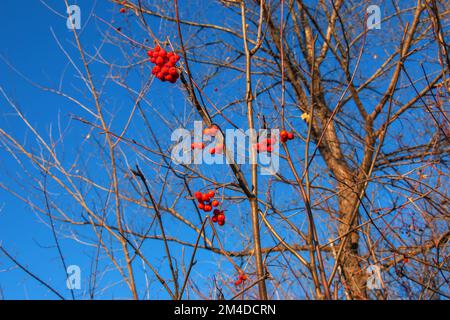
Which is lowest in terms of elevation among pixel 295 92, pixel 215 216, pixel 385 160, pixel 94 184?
pixel 215 216

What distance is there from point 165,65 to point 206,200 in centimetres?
65

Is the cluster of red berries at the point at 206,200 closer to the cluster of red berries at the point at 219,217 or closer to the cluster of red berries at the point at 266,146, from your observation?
the cluster of red berries at the point at 219,217

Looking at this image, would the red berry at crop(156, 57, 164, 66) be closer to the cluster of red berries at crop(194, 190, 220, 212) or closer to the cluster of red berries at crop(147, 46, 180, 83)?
the cluster of red berries at crop(147, 46, 180, 83)

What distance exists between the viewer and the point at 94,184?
2.80m

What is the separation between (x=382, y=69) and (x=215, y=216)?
4931mm

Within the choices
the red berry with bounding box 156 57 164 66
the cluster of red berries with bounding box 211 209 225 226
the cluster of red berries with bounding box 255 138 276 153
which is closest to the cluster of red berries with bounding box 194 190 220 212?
the cluster of red berries with bounding box 211 209 225 226

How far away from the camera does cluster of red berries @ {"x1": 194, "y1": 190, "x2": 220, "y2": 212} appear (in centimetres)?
234

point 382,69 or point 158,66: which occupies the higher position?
point 382,69

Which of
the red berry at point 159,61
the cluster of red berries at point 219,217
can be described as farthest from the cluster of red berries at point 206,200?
the red berry at point 159,61

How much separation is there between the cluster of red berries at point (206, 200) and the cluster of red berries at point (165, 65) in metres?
0.54

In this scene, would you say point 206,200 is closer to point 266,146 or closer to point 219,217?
point 219,217

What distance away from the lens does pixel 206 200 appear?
2.36 meters
